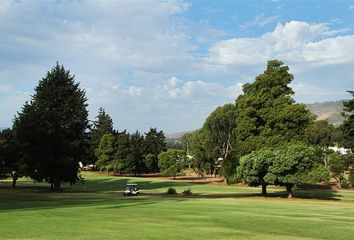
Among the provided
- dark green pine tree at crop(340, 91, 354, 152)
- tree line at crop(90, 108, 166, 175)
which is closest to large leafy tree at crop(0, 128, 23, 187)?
tree line at crop(90, 108, 166, 175)

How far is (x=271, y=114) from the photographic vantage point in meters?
57.9

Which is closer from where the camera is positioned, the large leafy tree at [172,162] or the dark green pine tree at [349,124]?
the dark green pine tree at [349,124]

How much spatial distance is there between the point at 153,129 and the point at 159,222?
114594 millimetres

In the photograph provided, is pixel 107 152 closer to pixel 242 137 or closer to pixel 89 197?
pixel 242 137

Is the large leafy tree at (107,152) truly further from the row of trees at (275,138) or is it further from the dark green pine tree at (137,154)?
the row of trees at (275,138)

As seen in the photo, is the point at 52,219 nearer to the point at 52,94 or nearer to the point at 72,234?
the point at 72,234

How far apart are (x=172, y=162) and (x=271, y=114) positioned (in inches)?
2113

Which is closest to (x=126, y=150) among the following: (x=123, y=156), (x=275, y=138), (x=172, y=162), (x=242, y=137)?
(x=123, y=156)

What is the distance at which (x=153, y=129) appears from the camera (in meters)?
136

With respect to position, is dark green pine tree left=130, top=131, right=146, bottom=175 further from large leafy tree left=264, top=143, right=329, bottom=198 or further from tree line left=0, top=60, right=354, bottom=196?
large leafy tree left=264, top=143, right=329, bottom=198

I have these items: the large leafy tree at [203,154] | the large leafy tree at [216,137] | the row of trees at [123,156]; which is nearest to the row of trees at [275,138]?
the large leafy tree at [216,137]

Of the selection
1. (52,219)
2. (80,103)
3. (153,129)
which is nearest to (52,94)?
(80,103)

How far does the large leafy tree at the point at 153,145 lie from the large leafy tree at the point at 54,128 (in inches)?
2288

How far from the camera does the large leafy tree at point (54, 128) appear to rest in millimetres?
60625
